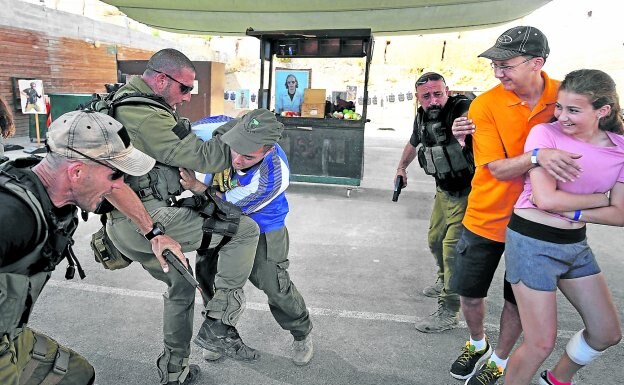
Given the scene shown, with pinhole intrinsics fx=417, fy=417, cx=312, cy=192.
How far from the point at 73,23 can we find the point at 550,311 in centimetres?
1568

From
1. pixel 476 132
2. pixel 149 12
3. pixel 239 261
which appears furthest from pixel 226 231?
pixel 149 12

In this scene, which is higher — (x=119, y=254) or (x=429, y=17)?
(x=429, y=17)

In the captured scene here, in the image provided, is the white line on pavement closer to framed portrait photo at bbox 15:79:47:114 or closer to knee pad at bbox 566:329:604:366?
knee pad at bbox 566:329:604:366

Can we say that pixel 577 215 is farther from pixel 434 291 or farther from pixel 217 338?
pixel 434 291

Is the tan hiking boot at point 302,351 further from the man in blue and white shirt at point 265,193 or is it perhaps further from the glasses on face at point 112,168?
the glasses on face at point 112,168

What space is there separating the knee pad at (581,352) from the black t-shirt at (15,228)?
8.55 feet

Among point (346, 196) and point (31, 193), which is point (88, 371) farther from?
point (346, 196)

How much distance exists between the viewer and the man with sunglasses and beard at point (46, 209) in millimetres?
1399

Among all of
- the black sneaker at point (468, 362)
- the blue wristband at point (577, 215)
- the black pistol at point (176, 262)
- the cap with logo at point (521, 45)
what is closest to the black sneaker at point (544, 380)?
the black sneaker at point (468, 362)

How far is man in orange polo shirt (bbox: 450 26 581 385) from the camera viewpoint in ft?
7.26

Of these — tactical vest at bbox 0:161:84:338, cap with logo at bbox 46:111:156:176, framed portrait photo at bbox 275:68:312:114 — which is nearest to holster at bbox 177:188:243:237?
cap with logo at bbox 46:111:156:176

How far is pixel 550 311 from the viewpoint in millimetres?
2049

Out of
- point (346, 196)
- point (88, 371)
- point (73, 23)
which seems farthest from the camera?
point (73, 23)

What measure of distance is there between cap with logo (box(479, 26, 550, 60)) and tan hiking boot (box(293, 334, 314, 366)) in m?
2.17
